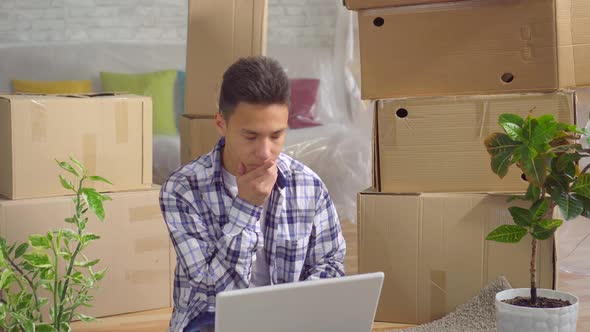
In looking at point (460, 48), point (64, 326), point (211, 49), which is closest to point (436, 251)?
point (460, 48)

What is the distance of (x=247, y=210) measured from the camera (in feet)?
5.73

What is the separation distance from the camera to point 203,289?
177 cm

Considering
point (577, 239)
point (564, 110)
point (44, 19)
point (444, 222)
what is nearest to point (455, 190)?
point (444, 222)

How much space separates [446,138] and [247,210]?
2.96 feet

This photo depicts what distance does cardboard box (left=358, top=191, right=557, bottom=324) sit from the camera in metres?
2.49

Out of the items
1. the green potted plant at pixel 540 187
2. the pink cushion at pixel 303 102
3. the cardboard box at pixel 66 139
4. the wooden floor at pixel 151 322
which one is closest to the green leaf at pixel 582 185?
Answer: the green potted plant at pixel 540 187

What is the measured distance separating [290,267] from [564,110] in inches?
38.6

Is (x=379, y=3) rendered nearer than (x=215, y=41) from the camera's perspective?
Yes

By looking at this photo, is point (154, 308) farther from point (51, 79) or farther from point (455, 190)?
point (51, 79)

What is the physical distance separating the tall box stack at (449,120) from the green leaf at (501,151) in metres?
0.52

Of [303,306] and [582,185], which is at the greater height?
[582,185]

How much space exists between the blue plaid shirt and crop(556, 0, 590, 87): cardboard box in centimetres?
84

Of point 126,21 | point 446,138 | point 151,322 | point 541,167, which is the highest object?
point 126,21

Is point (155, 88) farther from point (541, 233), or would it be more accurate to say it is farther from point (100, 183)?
point (541, 233)
